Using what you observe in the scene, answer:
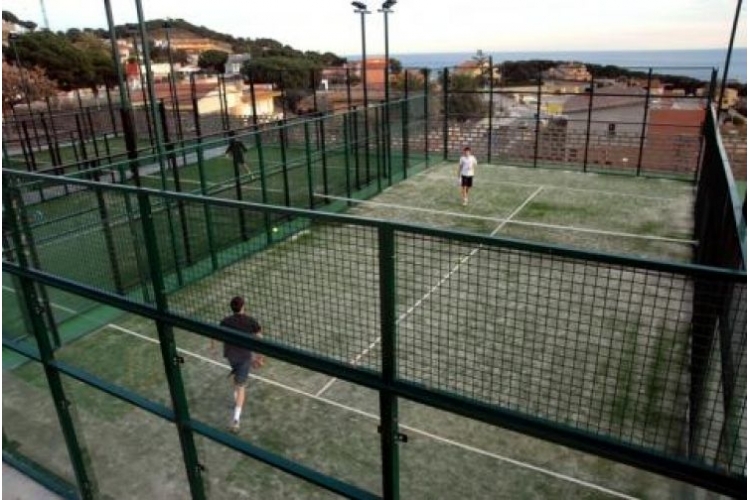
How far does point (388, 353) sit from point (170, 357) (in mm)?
1781

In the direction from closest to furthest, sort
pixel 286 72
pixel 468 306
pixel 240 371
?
pixel 240 371, pixel 468 306, pixel 286 72

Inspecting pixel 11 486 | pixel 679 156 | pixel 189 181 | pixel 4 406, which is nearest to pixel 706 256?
pixel 11 486

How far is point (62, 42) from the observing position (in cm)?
4803

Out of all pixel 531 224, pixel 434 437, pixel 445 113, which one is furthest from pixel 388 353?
pixel 445 113

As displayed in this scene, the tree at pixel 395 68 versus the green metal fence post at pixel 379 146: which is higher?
the tree at pixel 395 68

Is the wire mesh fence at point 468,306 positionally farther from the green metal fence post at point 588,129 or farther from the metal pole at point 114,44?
the green metal fence post at point 588,129

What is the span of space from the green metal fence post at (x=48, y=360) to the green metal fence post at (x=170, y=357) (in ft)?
4.39

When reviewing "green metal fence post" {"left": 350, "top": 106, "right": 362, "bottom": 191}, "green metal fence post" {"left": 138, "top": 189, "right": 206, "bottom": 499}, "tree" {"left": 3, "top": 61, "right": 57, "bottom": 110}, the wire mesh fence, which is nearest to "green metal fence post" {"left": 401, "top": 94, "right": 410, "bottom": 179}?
"green metal fence post" {"left": 350, "top": 106, "right": 362, "bottom": 191}

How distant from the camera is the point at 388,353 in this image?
317 centimetres

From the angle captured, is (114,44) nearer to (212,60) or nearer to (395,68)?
(395,68)

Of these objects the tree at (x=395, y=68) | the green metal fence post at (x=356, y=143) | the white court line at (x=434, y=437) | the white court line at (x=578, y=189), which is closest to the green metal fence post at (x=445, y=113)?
the tree at (x=395, y=68)

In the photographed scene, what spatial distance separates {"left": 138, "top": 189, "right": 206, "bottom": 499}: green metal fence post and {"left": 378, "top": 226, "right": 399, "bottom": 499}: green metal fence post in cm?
163

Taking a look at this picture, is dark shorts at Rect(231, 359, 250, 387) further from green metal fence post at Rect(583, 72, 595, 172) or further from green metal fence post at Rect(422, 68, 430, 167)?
green metal fence post at Rect(583, 72, 595, 172)

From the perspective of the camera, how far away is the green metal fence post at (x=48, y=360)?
4840 mm
